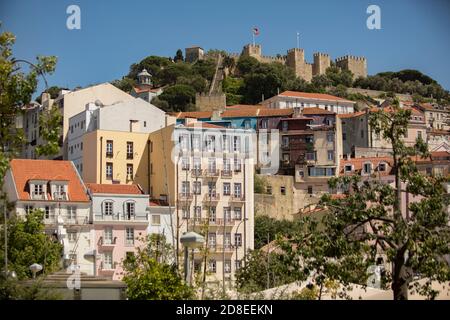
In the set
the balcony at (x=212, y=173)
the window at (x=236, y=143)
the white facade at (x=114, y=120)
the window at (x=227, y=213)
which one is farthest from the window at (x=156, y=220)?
the white facade at (x=114, y=120)

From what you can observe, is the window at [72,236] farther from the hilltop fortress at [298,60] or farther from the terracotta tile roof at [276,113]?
the hilltop fortress at [298,60]

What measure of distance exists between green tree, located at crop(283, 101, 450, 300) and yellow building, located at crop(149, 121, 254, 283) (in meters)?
33.1

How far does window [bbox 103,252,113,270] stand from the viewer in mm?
46781

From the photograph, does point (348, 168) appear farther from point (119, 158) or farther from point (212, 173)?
point (119, 158)

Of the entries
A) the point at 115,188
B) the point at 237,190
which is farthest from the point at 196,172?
the point at 115,188

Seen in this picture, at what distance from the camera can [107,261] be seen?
47.1 meters

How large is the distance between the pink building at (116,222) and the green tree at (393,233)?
2997 centimetres

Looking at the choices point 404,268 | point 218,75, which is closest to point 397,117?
point 404,268

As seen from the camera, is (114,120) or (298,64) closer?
(114,120)

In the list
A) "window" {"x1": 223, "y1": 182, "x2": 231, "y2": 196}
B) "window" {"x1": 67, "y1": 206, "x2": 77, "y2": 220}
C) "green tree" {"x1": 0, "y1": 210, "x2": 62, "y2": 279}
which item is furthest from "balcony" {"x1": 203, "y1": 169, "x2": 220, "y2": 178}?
"green tree" {"x1": 0, "y1": 210, "x2": 62, "y2": 279}

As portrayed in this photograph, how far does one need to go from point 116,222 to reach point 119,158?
8111mm

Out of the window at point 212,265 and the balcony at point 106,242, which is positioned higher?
the balcony at point 106,242

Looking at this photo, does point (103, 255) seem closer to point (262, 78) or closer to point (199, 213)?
point (199, 213)

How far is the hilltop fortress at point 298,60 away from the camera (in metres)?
122
